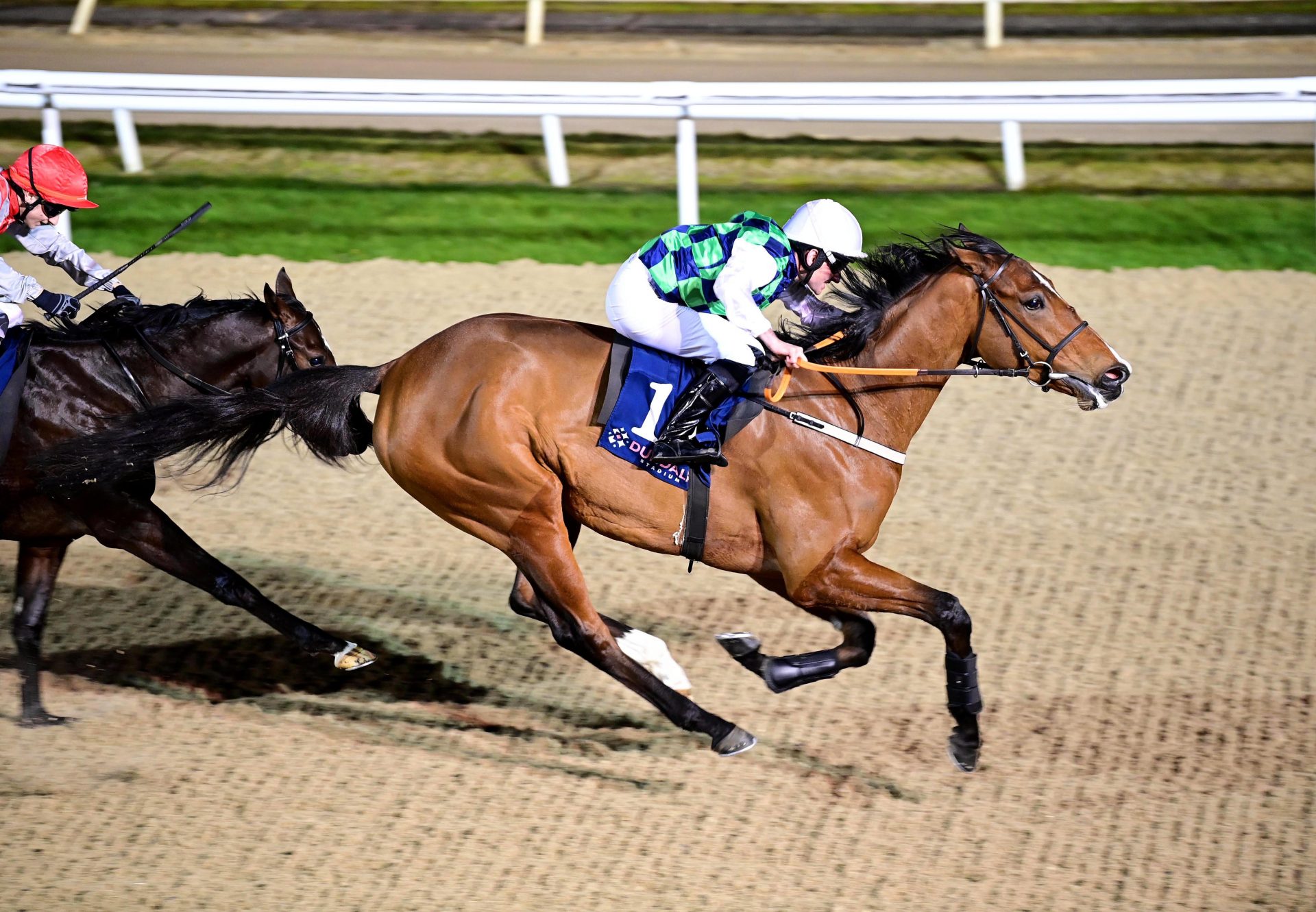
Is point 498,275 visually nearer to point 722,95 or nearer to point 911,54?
point 722,95

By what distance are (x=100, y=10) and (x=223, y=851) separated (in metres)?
11.6

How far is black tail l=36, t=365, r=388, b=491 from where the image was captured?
4.82m

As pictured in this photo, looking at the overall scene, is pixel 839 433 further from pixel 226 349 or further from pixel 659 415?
pixel 226 349

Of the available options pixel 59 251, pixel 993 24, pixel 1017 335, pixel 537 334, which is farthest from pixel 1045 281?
pixel 993 24

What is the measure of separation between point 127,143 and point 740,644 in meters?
7.13

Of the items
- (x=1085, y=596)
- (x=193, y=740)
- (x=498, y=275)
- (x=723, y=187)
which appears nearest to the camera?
(x=193, y=740)

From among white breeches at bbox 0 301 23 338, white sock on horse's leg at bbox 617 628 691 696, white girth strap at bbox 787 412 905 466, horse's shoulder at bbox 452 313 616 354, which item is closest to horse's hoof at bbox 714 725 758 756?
white sock on horse's leg at bbox 617 628 691 696

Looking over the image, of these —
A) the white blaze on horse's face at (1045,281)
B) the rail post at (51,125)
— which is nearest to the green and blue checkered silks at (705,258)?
the white blaze on horse's face at (1045,281)

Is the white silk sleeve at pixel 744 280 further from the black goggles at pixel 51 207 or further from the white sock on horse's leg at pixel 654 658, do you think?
the black goggles at pixel 51 207

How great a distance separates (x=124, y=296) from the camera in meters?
5.28

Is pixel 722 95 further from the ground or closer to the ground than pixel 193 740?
further from the ground

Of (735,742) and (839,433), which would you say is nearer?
(839,433)

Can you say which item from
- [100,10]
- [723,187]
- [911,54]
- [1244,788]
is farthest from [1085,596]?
[100,10]

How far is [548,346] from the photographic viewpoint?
471cm
